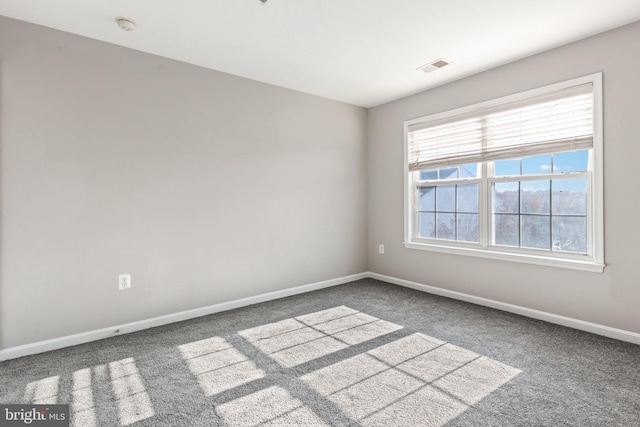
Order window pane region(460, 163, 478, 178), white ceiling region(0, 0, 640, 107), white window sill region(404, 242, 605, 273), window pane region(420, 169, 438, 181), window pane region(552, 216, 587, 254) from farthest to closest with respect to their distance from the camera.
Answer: window pane region(420, 169, 438, 181), window pane region(460, 163, 478, 178), window pane region(552, 216, 587, 254), white window sill region(404, 242, 605, 273), white ceiling region(0, 0, 640, 107)

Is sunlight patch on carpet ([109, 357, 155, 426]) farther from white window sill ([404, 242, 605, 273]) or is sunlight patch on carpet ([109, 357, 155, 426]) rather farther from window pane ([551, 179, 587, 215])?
window pane ([551, 179, 587, 215])

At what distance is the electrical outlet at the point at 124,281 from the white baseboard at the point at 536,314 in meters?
3.13

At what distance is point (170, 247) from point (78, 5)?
6.42ft

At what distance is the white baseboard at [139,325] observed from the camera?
7.99ft

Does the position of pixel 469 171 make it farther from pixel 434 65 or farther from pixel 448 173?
pixel 434 65

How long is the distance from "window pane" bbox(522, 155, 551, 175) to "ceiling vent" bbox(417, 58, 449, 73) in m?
1.24

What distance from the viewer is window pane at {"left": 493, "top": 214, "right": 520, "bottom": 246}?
332 centimetres

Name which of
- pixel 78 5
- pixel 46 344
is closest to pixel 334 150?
pixel 78 5

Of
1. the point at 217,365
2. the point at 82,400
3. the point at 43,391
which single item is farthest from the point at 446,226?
the point at 43,391

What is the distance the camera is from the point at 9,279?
2.40 m

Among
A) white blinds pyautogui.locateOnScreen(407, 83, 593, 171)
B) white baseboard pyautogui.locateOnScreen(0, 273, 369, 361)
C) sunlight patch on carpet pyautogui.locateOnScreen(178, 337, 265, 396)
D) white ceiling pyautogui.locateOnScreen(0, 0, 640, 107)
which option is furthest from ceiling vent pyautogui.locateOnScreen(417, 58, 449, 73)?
sunlight patch on carpet pyautogui.locateOnScreen(178, 337, 265, 396)

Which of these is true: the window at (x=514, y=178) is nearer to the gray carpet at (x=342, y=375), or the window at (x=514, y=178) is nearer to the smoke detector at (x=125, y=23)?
the gray carpet at (x=342, y=375)

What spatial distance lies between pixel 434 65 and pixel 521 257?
207 centimetres

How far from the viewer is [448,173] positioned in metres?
3.96
